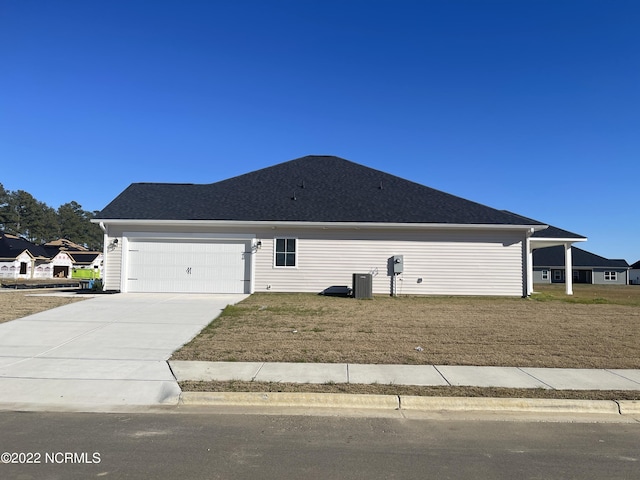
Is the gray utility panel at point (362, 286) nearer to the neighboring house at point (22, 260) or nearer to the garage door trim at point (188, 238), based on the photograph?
the garage door trim at point (188, 238)

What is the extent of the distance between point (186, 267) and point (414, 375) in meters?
12.8

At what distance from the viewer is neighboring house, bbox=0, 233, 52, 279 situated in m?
53.6

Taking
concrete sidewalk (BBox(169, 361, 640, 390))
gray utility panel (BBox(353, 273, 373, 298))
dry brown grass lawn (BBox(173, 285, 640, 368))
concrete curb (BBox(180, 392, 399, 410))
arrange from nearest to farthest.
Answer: concrete curb (BBox(180, 392, 399, 410)), concrete sidewalk (BBox(169, 361, 640, 390)), dry brown grass lawn (BBox(173, 285, 640, 368)), gray utility panel (BBox(353, 273, 373, 298))

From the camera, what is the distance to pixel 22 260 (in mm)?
55000

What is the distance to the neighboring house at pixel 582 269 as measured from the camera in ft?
182

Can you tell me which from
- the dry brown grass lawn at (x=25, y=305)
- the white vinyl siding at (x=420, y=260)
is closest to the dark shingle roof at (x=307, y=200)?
the white vinyl siding at (x=420, y=260)

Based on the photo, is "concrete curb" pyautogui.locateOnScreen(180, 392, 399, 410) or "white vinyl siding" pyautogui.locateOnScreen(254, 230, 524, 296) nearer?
"concrete curb" pyautogui.locateOnScreen(180, 392, 399, 410)

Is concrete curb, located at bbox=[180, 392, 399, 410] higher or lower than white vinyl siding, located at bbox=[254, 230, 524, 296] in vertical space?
lower

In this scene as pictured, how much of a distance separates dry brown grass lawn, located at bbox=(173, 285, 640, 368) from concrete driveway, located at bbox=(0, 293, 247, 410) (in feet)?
2.83

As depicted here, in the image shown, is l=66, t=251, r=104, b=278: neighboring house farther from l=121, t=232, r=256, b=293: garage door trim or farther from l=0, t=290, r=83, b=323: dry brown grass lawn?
l=0, t=290, r=83, b=323: dry brown grass lawn

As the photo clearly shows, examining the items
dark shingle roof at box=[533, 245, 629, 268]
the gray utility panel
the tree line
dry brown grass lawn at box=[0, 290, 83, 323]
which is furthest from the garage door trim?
the tree line

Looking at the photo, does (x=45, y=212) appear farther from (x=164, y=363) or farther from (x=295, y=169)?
(x=164, y=363)

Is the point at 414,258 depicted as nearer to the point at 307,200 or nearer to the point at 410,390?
the point at 307,200

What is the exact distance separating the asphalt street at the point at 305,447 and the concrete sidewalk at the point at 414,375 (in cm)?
116
